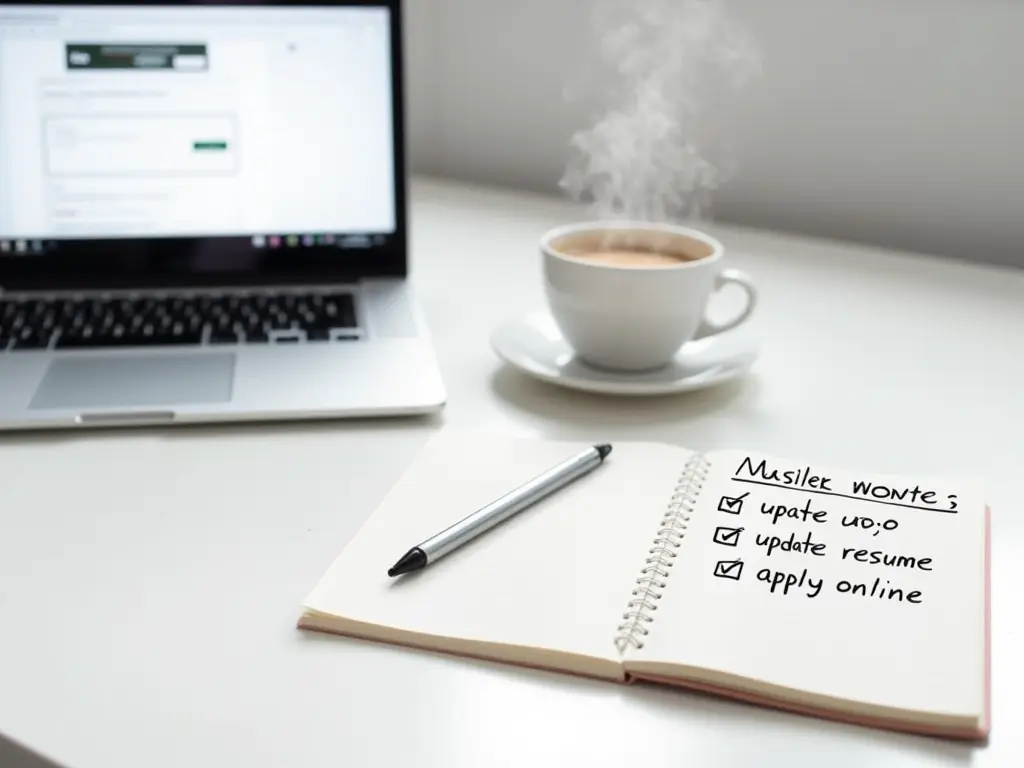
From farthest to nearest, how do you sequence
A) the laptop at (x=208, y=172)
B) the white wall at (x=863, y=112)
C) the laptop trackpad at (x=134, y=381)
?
the white wall at (x=863, y=112) → the laptop at (x=208, y=172) → the laptop trackpad at (x=134, y=381)

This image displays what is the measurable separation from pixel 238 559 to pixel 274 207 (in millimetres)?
400

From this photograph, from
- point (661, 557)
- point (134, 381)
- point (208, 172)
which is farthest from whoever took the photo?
point (208, 172)

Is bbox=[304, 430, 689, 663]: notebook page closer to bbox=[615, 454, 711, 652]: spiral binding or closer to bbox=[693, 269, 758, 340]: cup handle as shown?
bbox=[615, 454, 711, 652]: spiral binding

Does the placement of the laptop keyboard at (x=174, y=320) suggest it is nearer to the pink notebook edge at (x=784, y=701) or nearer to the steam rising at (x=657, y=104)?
the steam rising at (x=657, y=104)

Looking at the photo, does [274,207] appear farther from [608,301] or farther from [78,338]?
[608,301]

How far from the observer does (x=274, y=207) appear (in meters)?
0.91

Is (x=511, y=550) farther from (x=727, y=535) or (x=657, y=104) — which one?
(x=657, y=104)

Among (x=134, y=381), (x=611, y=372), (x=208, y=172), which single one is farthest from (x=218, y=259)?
(x=611, y=372)

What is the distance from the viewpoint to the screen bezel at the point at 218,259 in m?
0.90

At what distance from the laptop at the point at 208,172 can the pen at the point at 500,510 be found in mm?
215

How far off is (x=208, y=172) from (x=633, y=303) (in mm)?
357

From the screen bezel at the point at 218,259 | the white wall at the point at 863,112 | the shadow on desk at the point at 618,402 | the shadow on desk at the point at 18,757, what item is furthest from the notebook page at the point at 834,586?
the white wall at the point at 863,112

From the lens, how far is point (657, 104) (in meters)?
0.95

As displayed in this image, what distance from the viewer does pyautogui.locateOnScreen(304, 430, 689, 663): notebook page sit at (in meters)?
0.52
